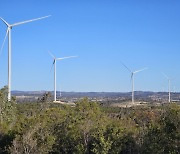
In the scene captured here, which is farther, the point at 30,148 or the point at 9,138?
the point at 9,138

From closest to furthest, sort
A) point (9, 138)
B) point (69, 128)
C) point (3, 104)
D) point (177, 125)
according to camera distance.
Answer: point (177, 125) → point (69, 128) → point (9, 138) → point (3, 104)

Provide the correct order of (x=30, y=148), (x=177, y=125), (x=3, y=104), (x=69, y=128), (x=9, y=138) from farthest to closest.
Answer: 1. (x=3, y=104)
2. (x=9, y=138)
3. (x=69, y=128)
4. (x=30, y=148)
5. (x=177, y=125)

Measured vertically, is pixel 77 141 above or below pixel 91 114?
below

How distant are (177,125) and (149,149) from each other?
4127mm

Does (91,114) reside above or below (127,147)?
above

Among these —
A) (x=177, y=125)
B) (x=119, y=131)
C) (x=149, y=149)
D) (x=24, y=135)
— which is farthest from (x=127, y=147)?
(x=24, y=135)

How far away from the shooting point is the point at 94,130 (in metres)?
50.2

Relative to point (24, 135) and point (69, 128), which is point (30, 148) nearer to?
point (24, 135)

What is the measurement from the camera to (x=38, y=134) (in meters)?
51.0

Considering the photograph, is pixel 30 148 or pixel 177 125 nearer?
pixel 177 125

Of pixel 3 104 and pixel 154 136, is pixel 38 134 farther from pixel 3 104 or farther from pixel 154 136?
pixel 3 104

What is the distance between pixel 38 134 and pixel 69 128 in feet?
13.6

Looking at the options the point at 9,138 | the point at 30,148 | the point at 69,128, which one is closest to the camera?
the point at 30,148

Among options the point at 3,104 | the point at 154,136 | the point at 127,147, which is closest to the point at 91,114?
the point at 127,147
